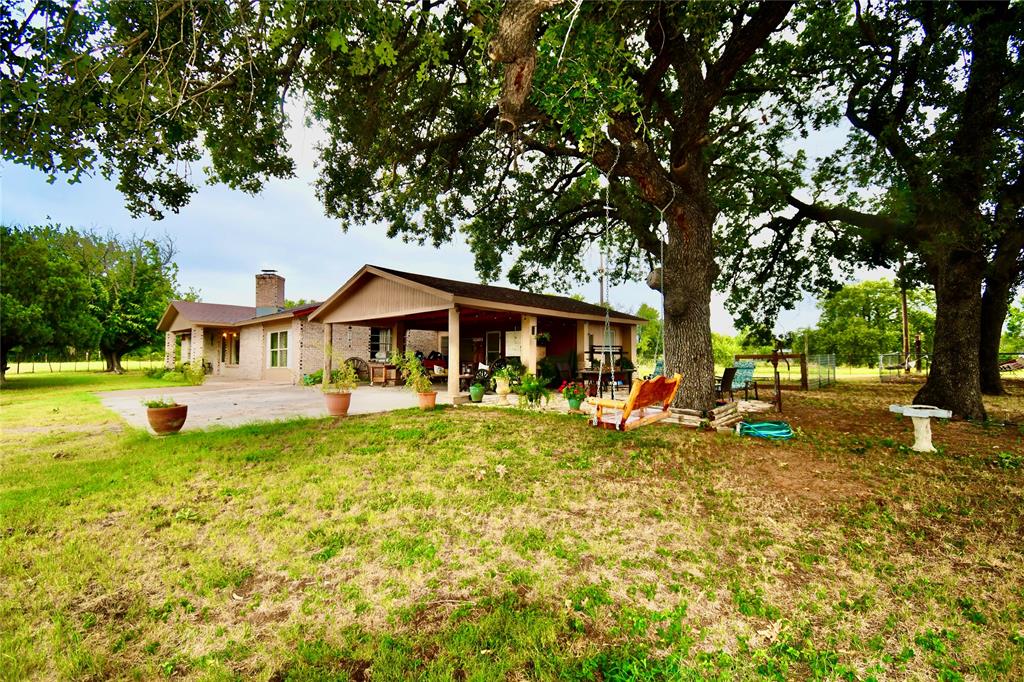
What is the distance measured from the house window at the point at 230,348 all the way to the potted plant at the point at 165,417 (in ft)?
56.8

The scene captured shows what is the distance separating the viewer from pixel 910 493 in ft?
14.2

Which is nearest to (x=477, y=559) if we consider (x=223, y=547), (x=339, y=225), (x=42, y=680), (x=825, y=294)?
(x=223, y=547)

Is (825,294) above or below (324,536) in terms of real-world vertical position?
above

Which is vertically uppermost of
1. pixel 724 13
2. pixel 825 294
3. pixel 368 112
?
pixel 724 13

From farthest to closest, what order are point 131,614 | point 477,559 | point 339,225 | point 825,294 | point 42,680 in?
point 825,294 < point 339,225 < point 477,559 < point 131,614 < point 42,680

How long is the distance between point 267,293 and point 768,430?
2254 cm

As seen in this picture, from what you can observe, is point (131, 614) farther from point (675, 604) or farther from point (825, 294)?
point (825, 294)

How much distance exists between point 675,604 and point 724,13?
338 inches

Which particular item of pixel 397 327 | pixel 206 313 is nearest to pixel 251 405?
pixel 397 327

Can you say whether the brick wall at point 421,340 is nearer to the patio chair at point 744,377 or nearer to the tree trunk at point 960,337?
the patio chair at point 744,377

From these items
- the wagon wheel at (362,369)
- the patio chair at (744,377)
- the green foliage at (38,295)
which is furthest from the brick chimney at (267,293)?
the patio chair at (744,377)

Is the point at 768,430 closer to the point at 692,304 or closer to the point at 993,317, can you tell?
the point at 692,304

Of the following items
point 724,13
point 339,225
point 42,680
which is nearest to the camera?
point 42,680

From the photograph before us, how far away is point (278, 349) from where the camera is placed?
18.7m
